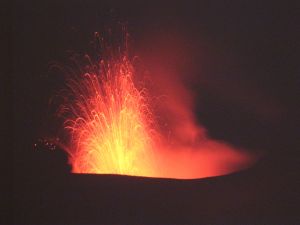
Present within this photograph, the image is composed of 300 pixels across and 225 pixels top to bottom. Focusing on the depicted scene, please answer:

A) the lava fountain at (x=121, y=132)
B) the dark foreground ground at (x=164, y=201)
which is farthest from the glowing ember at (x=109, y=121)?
the dark foreground ground at (x=164, y=201)

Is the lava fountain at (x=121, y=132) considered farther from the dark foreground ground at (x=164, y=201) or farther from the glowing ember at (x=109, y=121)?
the dark foreground ground at (x=164, y=201)

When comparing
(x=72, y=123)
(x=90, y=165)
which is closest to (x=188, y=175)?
(x=90, y=165)

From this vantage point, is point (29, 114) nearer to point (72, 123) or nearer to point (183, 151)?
point (72, 123)

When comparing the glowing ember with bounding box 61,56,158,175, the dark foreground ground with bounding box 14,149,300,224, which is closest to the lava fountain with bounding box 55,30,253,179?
the glowing ember with bounding box 61,56,158,175

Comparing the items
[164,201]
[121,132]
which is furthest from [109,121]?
[164,201]

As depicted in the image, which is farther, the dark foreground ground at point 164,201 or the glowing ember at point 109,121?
the glowing ember at point 109,121

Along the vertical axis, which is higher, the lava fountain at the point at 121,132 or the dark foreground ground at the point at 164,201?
the lava fountain at the point at 121,132

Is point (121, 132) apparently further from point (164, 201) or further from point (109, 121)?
point (164, 201)

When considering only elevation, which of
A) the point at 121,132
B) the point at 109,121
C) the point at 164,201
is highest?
the point at 109,121

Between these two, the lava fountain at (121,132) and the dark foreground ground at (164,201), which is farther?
the lava fountain at (121,132)
